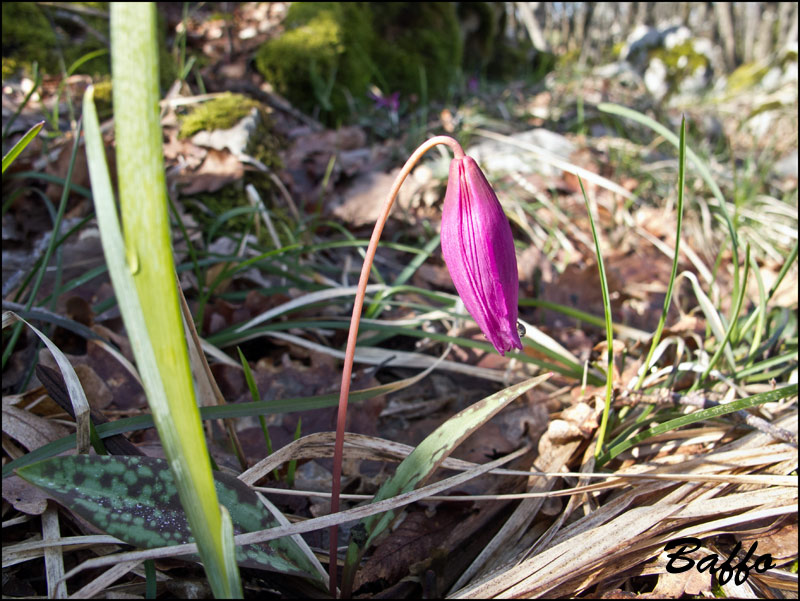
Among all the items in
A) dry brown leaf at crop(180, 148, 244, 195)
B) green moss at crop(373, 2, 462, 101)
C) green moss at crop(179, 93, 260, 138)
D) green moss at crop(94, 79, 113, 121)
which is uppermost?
green moss at crop(373, 2, 462, 101)

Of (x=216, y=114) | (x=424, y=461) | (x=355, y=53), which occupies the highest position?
(x=355, y=53)

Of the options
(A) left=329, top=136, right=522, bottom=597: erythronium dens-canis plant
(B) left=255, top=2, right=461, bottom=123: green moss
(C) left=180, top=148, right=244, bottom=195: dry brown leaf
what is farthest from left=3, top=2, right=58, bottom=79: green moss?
(A) left=329, top=136, right=522, bottom=597: erythronium dens-canis plant

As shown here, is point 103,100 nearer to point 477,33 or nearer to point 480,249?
point 480,249

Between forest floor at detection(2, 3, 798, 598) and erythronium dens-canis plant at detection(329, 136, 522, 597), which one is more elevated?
erythronium dens-canis plant at detection(329, 136, 522, 597)

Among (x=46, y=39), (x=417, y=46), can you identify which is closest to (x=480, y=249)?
(x=46, y=39)

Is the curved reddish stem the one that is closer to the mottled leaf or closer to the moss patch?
the mottled leaf

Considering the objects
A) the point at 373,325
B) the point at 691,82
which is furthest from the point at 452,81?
the point at 691,82
